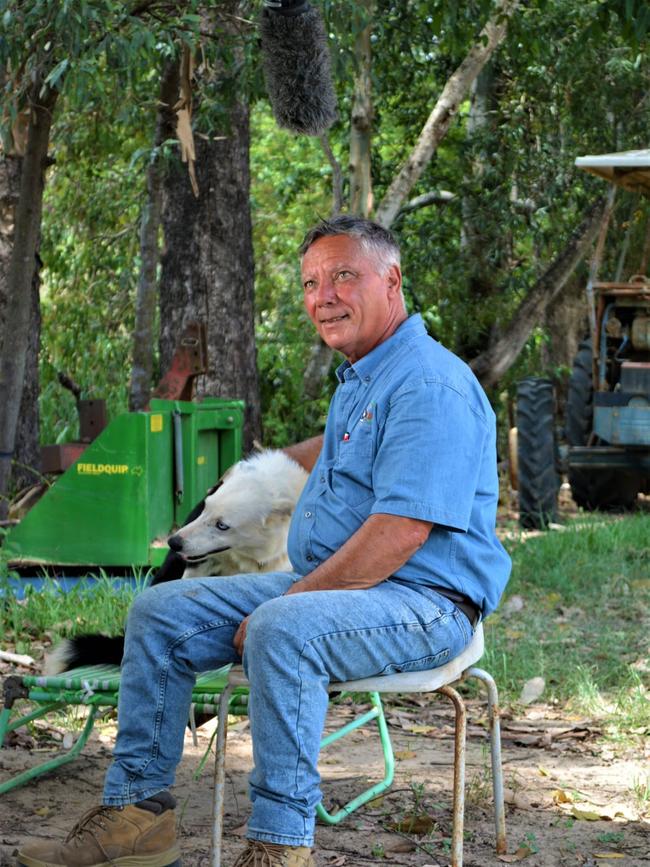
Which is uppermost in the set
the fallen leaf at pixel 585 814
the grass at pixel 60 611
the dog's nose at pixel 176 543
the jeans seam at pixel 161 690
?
→ the dog's nose at pixel 176 543

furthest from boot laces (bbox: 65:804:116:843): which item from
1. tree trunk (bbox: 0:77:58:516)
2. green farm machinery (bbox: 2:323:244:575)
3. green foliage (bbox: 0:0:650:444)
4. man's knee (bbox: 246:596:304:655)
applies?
green foliage (bbox: 0:0:650:444)

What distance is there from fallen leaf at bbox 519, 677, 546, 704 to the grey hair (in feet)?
7.74

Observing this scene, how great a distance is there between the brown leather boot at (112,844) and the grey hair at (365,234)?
1398mm

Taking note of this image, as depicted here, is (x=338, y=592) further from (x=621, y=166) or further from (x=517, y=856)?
(x=621, y=166)

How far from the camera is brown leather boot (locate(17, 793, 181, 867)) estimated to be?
2.79 metres

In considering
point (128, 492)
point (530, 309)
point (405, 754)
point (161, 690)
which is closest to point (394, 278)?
point (161, 690)

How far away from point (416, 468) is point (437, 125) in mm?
7652

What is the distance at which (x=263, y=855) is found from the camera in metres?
2.55

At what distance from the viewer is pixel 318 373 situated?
1006cm

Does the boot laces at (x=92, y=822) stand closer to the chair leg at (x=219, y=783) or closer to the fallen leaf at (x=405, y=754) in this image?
the chair leg at (x=219, y=783)

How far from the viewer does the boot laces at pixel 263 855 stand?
2.54 meters

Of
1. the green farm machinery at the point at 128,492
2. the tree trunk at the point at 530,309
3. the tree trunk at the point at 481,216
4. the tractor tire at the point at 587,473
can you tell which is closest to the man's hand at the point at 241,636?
the green farm machinery at the point at 128,492

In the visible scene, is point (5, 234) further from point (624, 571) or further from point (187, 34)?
point (624, 571)

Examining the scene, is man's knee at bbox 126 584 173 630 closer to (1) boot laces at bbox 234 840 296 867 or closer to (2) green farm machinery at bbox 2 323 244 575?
(1) boot laces at bbox 234 840 296 867
